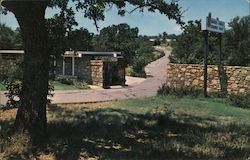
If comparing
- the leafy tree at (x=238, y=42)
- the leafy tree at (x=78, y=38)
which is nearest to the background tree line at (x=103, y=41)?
the leafy tree at (x=78, y=38)

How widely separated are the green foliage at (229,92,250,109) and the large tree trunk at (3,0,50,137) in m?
12.2

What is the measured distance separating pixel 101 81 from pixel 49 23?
91.1 feet

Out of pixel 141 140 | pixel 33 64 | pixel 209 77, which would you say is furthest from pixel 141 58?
pixel 33 64

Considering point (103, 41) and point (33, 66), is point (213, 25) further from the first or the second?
point (103, 41)

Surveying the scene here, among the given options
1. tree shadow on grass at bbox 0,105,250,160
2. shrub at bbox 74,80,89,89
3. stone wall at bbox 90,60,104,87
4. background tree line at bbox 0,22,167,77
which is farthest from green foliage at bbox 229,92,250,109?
stone wall at bbox 90,60,104,87

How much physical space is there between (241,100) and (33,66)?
12.8 m

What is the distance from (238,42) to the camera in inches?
1316

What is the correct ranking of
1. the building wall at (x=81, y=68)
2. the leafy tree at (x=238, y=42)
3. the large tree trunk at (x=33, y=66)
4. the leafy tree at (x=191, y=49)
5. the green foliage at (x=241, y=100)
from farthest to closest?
the building wall at (x=81, y=68), the leafy tree at (x=191, y=49), the leafy tree at (x=238, y=42), the green foliage at (x=241, y=100), the large tree trunk at (x=33, y=66)

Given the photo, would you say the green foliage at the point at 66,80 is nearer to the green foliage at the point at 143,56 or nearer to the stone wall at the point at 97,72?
the stone wall at the point at 97,72

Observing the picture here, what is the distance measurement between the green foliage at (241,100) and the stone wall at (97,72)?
1857 centimetres

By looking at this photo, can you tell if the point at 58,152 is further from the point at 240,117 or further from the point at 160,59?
the point at 160,59

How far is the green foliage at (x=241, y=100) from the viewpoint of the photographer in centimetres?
1908

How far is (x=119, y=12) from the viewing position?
9.94 m

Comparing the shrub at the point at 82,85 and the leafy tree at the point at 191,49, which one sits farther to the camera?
the shrub at the point at 82,85
